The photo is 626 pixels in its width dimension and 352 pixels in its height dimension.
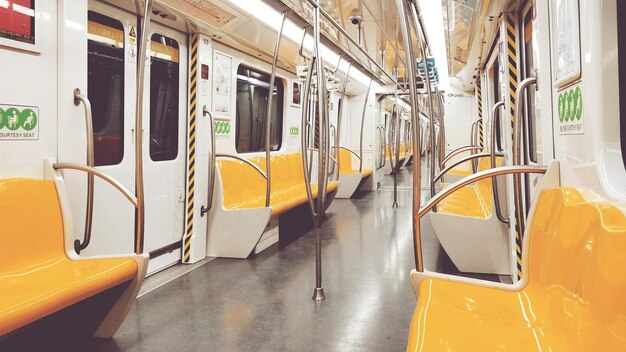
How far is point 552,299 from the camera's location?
4.38ft

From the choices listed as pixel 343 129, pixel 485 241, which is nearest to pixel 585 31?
pixel 485 241

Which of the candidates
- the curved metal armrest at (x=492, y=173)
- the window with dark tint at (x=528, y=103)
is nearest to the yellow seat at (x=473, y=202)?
the window with dark tint at (x=528, y=103)

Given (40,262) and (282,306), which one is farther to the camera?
(282,306)

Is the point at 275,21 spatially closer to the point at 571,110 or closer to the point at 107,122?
the point at 107,122

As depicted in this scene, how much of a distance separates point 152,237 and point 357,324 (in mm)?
1857

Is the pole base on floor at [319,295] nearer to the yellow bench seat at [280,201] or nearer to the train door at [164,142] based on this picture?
the yellow bench seat at [280,201]

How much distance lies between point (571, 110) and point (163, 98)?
2.98m

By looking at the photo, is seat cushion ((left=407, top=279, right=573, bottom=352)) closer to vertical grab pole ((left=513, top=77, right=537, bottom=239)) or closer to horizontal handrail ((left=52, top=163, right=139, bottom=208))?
vertical grab pole ((left=513, top=77, right=537, bottom=239))

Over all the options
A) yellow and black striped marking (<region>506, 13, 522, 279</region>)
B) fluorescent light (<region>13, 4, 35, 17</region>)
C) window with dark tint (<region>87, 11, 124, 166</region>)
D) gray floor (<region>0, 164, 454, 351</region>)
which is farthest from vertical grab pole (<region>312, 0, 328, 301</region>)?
fluorescent light (<region>13, 4, 35, 17</region>)

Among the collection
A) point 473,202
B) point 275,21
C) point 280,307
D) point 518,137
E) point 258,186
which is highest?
point 275,21

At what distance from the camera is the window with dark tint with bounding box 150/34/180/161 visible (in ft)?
11.1

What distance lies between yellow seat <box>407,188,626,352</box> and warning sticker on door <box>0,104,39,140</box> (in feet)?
6.84

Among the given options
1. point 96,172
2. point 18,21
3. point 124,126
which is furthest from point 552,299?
point 124,126

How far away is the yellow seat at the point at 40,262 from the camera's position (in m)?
1.68
